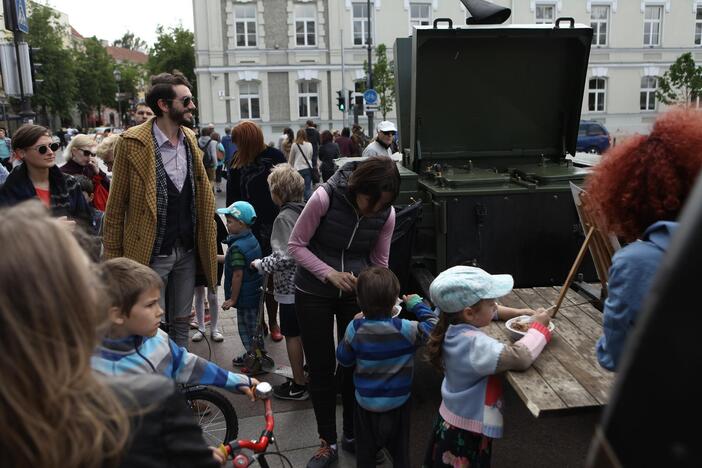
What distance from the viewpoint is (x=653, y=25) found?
35531 millimetres

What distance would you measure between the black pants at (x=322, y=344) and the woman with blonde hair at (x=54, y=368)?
217 centimetres

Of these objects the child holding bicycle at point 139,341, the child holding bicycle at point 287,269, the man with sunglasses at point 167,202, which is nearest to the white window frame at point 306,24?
the child holding bicycle at point 287,269

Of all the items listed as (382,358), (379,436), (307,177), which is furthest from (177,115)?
(307,177)

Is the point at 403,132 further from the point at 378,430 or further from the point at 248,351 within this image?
the point at 378,430

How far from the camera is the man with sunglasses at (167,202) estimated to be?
11.8 feet

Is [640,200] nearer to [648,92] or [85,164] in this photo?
[85,164]

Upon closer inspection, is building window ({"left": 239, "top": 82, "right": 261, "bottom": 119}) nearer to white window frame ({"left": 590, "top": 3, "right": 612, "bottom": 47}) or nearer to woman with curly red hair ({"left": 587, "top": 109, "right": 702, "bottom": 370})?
white window frame ({"left": 590, "top": 3, "right": 612, "bottom": 47})

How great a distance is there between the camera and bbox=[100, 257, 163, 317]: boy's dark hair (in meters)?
2.37

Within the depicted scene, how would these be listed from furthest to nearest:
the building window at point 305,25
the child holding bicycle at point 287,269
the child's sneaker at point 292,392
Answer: the building window at point 305,25 < the child's sneaker at point 292,392 < the child holding bicycle at point 287,269

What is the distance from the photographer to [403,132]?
5.41 meters

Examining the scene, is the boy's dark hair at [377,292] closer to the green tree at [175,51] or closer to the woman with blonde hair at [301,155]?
the woman with blonde hair at [301,155]

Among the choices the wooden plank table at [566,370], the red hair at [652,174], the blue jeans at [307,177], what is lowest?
the blue jeans at [307,177]

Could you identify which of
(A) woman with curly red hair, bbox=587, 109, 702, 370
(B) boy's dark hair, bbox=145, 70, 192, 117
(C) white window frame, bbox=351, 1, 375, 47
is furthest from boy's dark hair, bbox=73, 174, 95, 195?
(C) white window frame, bbox=351, 1, 375, 47

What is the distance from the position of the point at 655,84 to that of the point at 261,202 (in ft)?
118
